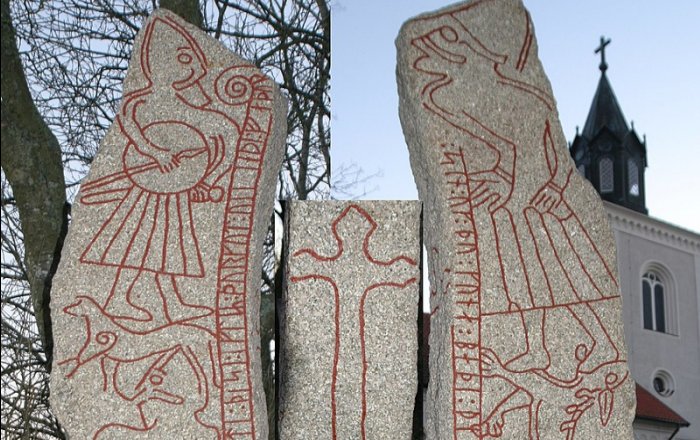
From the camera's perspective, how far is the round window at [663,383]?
2222 centimetres

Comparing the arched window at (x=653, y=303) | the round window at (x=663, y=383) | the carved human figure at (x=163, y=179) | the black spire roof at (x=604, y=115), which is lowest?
the round window at (x=663, y=383)

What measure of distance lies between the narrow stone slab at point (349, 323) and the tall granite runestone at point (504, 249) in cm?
18

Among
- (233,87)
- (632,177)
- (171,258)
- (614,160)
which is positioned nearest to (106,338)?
(171,258)

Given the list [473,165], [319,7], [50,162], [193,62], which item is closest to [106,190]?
[193,62]

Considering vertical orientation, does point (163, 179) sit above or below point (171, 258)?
above

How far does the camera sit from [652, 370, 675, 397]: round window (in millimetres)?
22219

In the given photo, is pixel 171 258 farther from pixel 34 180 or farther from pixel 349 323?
pixel 34 180

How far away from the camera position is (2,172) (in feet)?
17.1

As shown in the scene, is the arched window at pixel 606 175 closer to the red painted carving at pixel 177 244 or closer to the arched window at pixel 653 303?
the arched window at pixel 653 303

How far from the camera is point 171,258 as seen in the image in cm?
423

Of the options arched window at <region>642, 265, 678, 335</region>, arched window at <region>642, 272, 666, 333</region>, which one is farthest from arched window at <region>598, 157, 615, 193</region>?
arched window at <region>642, 272, 666, 333</region>

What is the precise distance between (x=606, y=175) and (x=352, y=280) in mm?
22022

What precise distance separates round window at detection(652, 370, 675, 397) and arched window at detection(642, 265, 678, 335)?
1.13 m

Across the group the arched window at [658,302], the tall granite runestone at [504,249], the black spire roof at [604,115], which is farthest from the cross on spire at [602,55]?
the tall granite runestone at [504,249]
